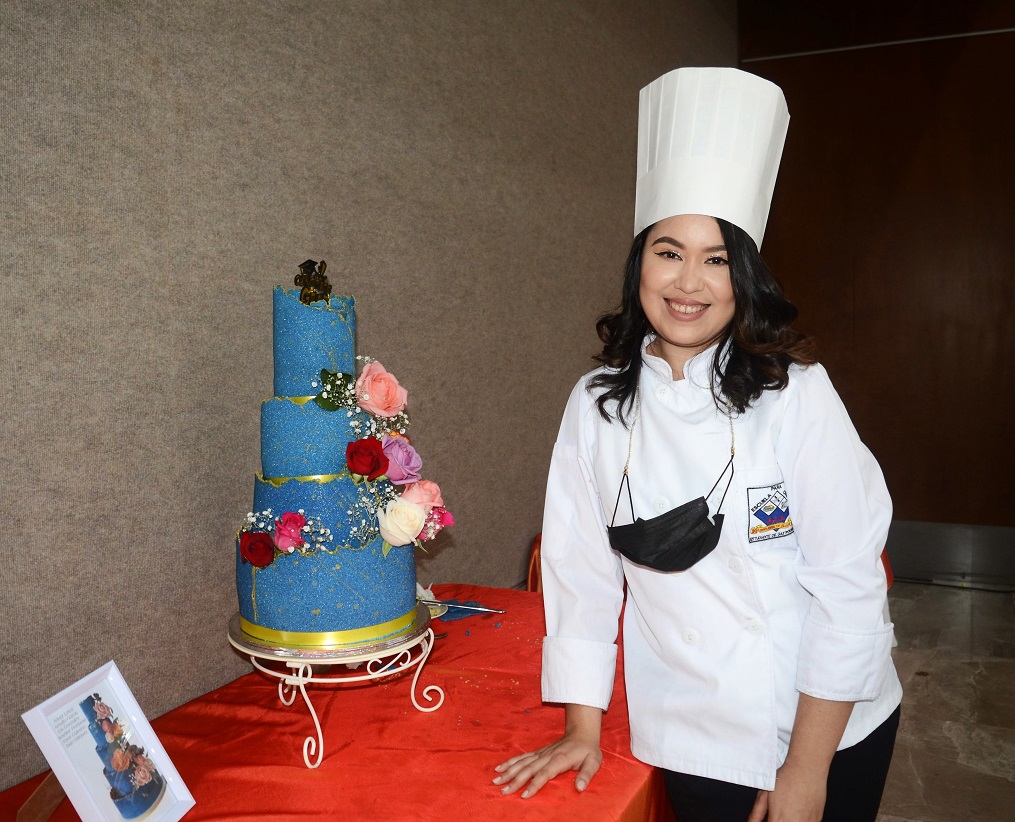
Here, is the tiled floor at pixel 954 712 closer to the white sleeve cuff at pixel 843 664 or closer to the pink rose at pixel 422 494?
the white sleeve cuff at pixel 843 664

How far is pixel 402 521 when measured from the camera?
51.3 inches

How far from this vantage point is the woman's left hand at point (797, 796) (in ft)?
3.76

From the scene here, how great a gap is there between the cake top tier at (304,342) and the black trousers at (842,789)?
0.81m

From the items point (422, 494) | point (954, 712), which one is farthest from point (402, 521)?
point (954, 712)

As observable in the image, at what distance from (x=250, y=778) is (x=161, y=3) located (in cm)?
127

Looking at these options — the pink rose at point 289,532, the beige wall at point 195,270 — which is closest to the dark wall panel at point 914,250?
the beige wall at point 195,270

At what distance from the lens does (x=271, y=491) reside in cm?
133

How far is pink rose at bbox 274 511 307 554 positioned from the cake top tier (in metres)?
0.20

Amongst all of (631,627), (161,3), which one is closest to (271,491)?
(631,627)

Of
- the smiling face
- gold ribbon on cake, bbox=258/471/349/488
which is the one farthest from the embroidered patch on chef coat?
gold ribbon on cake, bbox=258/471/349/488

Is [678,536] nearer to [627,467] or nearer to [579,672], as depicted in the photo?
[627,467]

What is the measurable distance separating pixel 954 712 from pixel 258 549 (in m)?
2.68

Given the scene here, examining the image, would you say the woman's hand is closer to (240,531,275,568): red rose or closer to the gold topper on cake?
(240,531,275,568): red rose

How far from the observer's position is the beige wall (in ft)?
4.33
